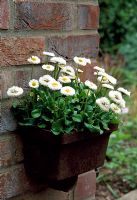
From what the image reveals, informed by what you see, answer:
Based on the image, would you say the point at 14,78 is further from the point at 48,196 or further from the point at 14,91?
the point at 48,196

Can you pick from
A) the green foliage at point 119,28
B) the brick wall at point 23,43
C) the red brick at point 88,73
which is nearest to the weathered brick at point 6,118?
the brick wall at point 23,43

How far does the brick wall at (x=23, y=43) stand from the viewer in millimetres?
1405

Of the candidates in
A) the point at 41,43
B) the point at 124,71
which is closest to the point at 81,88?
the point at 41,43

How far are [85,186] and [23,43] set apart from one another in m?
0.64

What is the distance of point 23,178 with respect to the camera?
1519mm

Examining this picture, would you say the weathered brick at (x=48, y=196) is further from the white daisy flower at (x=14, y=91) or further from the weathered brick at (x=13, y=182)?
the white daisy flower at (x=14, y=91)

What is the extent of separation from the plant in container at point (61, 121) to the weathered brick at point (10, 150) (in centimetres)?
2

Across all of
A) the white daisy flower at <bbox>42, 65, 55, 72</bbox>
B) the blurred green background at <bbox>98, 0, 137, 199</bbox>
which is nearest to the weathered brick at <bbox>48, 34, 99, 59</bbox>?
the white daisy flower at <bbox>42, 65, 55, 72</bbox>

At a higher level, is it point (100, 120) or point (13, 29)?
point (13, 29)

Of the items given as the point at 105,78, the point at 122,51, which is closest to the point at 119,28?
the point at 122,51

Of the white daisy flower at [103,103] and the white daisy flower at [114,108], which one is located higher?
the white daisy flower at [103,103]

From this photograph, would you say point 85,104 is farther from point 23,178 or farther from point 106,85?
point 23,178

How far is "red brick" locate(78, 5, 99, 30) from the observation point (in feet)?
5.35

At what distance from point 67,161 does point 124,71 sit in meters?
4.51
